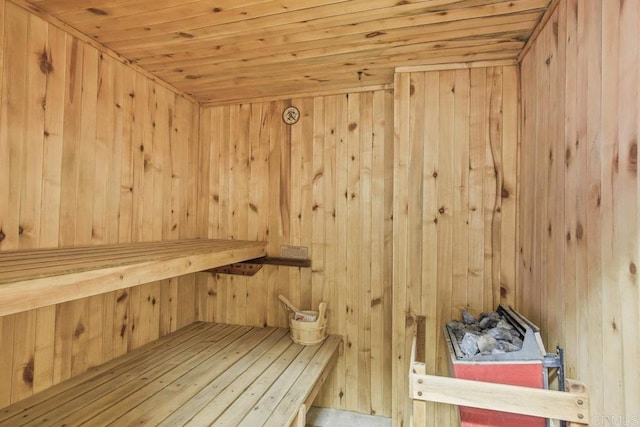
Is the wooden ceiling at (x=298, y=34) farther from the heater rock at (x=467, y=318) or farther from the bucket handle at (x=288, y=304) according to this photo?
the bucket handle at (x=288, y=304)

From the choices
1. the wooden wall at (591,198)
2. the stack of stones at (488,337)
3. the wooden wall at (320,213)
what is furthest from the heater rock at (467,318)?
the wooden wall at (320,213)

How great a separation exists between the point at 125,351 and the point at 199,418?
878mm

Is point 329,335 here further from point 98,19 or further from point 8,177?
point 98,19

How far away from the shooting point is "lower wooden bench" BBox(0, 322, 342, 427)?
125 centimetres

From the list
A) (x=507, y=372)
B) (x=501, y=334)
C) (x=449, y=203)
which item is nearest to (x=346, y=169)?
(x=449, y=203)

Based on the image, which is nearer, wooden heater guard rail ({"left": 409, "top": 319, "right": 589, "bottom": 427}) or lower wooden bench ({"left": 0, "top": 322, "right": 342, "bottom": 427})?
wooden heater guard rail ({"left": 409, "top": 319, "right": 589, "bottom": 427})

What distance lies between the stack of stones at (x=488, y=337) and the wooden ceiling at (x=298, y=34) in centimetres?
136

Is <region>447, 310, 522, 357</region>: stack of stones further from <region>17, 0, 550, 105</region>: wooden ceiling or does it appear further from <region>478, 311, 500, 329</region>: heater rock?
<region>17, 0, 550, 105</region>: wooden ceiling

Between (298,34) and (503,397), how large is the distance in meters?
1.70

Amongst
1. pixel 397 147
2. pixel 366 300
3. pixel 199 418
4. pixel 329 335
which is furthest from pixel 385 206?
pixel 199 418

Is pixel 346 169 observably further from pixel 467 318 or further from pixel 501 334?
pixel 501 334

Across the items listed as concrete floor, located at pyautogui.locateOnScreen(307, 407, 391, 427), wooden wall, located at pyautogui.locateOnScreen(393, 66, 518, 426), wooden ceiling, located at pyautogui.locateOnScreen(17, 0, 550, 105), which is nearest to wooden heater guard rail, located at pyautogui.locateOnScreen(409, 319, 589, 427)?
wooden wall, located at pyautogui.locateOnScreen(393, 66, 518, 426)

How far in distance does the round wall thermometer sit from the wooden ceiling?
0.98 ft

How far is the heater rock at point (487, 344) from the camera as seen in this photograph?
1121 millimetres
